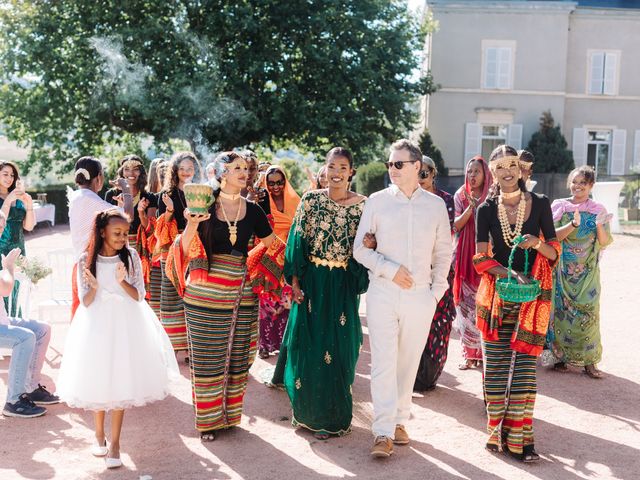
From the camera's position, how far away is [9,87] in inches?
851

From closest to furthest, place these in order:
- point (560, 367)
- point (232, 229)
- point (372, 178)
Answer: point (232, 229) → point (560, 367) → point (372, 178)

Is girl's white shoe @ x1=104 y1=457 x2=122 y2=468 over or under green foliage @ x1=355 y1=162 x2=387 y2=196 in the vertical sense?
under

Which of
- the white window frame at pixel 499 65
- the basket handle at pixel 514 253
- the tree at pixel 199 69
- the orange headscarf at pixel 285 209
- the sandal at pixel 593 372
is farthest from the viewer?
the white window frame at pixel 499 65

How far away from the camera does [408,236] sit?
439cm

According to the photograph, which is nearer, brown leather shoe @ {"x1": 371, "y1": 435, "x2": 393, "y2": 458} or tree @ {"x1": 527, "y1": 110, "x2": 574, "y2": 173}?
brown leather shoe @ {"x1": 371, "y1": 435, "x2": 393, "y2": 458}

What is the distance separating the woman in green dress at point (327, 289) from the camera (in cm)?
468

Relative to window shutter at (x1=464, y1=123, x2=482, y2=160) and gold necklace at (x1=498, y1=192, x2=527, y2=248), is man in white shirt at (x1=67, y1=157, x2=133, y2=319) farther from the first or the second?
window shutter at (x1=464, y1=123, x2=482, y2=160)

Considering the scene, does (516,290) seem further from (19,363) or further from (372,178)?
(372,178)

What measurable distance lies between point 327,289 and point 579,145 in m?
25.6

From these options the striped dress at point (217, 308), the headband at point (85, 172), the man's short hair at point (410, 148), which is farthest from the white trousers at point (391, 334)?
the headband at point (85, 172)

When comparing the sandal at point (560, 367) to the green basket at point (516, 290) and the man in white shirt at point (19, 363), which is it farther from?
the man in white shirt at point (19, 363)

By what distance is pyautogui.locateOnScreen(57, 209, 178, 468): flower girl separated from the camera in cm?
→ 420

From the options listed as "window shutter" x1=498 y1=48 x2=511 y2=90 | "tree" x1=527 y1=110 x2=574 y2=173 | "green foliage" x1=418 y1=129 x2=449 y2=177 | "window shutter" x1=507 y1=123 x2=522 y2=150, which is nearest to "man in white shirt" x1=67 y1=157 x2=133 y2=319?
"green foliage" x1=418 y1=129 x2=449 y2=177

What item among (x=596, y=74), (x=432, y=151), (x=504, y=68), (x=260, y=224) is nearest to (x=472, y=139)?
(x=432, y=151)
